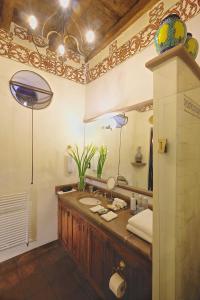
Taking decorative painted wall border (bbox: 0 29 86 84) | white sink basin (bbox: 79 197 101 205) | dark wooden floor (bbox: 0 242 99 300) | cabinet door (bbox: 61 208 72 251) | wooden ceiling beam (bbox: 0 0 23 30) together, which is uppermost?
wooden ceiling beam (bbox: 0 0 23 30)

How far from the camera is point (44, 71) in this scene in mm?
2012

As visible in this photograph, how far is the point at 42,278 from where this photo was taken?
1595 mm

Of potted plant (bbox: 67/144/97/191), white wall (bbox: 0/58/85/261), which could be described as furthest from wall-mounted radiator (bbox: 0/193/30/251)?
potted plant (bbox: 67/144/97/191)

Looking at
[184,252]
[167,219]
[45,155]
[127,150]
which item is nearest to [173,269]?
[184,252]

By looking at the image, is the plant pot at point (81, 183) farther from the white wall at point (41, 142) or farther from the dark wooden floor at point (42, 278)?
the dark wooden floor at point (42, 278)

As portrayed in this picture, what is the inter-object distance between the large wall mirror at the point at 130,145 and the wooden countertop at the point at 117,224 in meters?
0.36

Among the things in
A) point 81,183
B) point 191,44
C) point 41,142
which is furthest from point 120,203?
point 191,44

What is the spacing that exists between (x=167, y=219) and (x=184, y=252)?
23 centimetres

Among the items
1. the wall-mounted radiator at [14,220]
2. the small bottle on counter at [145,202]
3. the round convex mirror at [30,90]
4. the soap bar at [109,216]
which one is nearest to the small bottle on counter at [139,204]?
the small bottle on counter at [145,202]

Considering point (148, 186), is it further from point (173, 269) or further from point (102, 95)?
point (102, 95)

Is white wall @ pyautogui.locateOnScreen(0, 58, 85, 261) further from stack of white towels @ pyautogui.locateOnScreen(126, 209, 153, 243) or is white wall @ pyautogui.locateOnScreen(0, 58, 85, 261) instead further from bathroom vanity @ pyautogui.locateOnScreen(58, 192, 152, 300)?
stack of white towels @ pyautogui.locateOnScreen(126, 209, 153, 243)

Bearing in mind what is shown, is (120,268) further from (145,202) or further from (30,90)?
(30,90)

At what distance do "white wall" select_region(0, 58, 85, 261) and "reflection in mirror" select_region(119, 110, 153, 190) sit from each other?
93cm

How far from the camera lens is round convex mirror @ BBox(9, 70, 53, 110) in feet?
6.00
